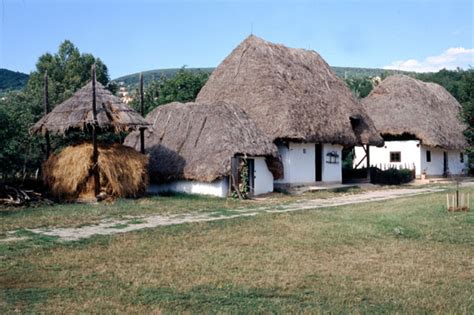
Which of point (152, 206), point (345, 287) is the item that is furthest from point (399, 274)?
point (152, 206)

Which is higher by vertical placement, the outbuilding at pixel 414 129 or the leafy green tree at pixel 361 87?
the leafy green tree at pixel 361 87

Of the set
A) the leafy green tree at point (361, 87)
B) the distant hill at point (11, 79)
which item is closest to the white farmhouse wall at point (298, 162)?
the leafy green tree at point (361, 87)

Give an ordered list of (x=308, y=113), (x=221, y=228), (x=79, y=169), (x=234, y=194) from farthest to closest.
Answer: (x=308, y=113) → (x=234, y=194) → (x=79, y=169) → (x=221, y=228)

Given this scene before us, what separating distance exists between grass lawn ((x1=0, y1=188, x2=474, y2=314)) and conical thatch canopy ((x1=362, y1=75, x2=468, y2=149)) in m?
22.9

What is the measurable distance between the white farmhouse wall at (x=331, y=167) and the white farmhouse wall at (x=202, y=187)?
7973 millimetres

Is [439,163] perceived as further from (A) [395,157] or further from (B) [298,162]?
(B) [298,162]

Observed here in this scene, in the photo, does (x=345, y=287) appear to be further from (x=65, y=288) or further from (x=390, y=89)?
(x=390, y=89)

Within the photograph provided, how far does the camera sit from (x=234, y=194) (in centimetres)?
2294

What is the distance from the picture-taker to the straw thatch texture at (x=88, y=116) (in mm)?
20750

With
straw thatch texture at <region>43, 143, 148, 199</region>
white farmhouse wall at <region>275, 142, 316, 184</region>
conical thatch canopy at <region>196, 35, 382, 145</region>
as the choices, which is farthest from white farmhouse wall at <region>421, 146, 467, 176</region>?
straw thatch texture at <region>43, 143, 148, 199</region>

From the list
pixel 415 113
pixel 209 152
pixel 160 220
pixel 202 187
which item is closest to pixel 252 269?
pixel 160 220

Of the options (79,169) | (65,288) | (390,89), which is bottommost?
(65,288)

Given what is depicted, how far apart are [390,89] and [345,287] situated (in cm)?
3365

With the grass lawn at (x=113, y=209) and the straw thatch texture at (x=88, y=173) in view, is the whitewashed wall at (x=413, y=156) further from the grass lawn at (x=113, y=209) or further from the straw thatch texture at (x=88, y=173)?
the straw thatch texture at (x=88, y=173)
